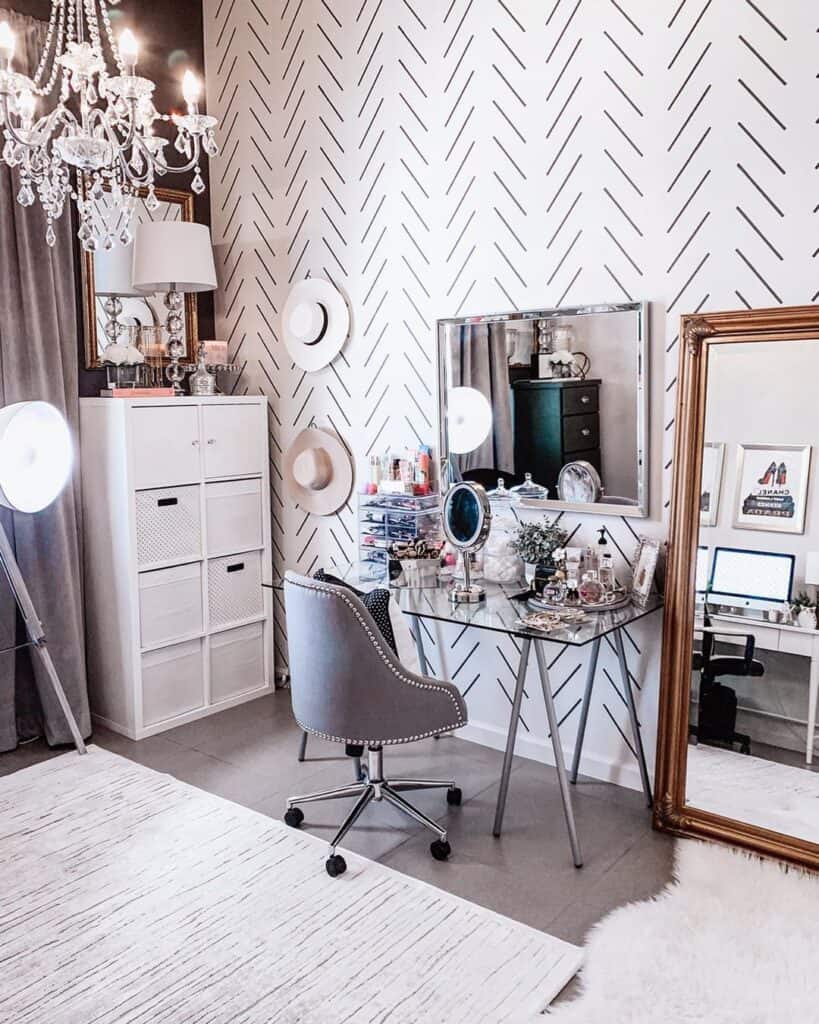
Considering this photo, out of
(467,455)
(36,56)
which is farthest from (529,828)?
(36,56)

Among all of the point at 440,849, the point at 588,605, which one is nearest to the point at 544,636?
the point at 588,605

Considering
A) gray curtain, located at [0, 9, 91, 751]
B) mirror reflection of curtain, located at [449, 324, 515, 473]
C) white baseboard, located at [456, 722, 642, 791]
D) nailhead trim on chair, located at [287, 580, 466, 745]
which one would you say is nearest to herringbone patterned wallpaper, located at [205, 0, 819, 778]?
white baseboard, located at [456, 722, 642, 791]

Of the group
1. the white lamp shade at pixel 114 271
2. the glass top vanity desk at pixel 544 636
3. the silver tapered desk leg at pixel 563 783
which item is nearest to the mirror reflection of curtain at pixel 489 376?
the glass top vanity desk at pixel 544 636

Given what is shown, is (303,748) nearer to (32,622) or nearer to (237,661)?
(237,661)

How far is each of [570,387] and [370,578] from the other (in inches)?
41.6

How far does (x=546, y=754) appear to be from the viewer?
346 centimetres

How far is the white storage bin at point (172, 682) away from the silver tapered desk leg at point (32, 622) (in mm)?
317

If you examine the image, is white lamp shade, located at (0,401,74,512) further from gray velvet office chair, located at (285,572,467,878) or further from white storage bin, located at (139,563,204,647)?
gray velvet office chair, located at (285,572,467,878)

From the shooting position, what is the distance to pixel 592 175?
10.0 feet

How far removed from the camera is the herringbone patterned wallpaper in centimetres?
272

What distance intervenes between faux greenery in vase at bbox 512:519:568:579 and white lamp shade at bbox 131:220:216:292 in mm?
1766

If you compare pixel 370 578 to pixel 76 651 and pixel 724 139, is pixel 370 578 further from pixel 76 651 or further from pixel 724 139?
pixel 724 139

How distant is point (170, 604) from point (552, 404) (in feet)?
5.89

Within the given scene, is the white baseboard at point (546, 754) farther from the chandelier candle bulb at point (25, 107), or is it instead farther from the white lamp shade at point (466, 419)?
the chandelier candle bulb at point (25, 107)
